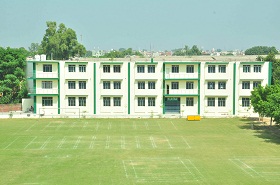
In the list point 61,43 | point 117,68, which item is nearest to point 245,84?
point 117,68

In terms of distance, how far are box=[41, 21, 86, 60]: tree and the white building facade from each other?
39373 millimetres

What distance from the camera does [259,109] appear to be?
48656 mm

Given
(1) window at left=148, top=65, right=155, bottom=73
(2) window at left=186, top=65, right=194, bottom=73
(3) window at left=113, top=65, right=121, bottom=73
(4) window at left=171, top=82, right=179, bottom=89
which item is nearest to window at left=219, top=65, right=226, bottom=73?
(2) window at left=186, top=65, right=194, bottom=73

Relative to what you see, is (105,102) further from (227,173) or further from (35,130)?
(227,173)

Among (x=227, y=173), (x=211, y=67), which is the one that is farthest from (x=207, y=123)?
(x=227, y=173)

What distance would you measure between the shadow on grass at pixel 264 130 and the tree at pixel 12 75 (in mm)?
36140

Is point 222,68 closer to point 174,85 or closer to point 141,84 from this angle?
point 174,85

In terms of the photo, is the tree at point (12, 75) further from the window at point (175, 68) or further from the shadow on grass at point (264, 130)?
the shadow on grass at point (264, 130)

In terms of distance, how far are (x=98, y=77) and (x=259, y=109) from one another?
24.3m

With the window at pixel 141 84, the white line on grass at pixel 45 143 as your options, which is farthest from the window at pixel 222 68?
the white line on grass at pixel 45 143

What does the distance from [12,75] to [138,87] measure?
21.3m

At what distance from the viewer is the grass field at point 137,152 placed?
96.5 feet

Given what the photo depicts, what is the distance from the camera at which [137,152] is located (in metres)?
37.4

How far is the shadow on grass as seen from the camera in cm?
4406
